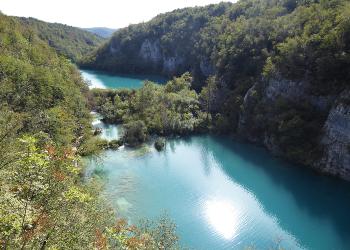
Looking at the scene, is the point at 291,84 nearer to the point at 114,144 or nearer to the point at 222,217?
the point at 222,217

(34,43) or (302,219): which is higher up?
(34,43)

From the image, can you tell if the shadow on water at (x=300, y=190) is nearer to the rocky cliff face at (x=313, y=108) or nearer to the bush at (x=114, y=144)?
the rocky cliff face at (x=313, y=108)

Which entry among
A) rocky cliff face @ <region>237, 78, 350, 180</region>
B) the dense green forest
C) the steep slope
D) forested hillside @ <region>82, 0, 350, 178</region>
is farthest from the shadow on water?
the steep slope

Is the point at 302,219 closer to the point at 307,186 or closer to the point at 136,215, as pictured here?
the point at 307,186

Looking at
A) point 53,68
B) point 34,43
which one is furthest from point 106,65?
point 53,68

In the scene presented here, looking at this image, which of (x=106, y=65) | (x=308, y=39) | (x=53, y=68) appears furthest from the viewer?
(x=106, y=65)

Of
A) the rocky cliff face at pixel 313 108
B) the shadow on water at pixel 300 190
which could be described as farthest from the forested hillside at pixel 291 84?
the shadow on water at pixel 300 190
